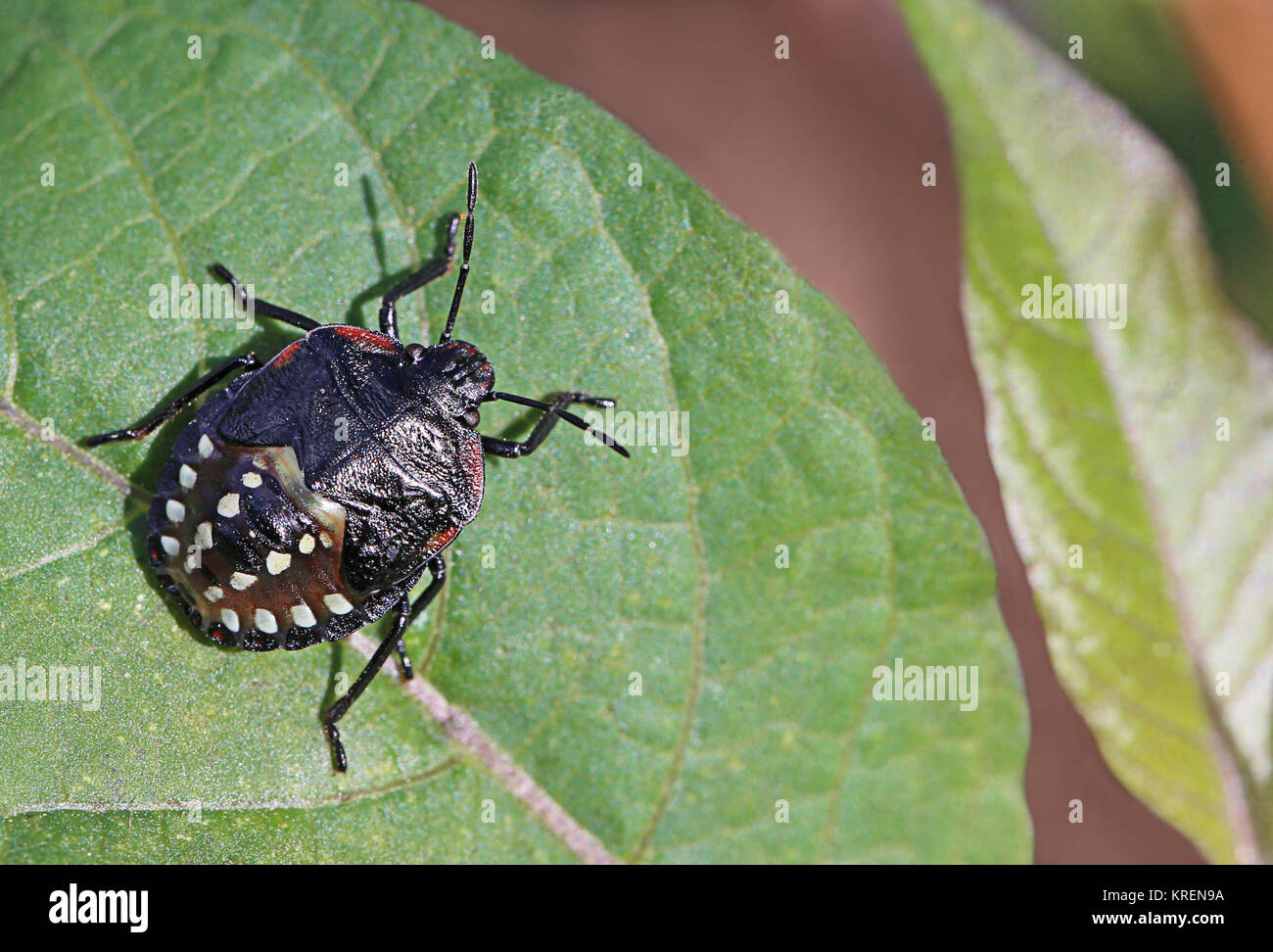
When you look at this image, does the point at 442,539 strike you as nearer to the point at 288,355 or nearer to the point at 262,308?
the point at 288,355

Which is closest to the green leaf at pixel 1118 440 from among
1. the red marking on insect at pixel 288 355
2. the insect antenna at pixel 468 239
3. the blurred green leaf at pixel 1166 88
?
the blurred green leaf at pixel 1166 88

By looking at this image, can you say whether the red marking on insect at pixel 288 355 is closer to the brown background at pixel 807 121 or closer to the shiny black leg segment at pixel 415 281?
the shiny black leg segment at pixel 415 281

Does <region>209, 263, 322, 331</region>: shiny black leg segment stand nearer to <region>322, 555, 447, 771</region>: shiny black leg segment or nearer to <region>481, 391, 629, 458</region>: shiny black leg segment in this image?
<region>481, 391, 629, 458</region>: shiny black leg segment

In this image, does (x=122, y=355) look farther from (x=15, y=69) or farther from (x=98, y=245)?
(x=15, y=69)

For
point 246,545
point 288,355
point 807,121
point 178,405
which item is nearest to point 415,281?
point 288,355

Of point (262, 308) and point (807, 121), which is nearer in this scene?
point (262, 308)
